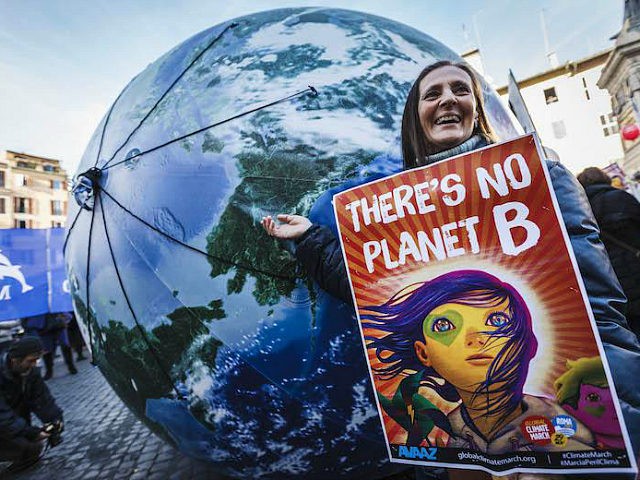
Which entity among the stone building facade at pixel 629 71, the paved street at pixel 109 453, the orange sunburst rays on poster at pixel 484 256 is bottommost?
the paved street at pixel 109 453

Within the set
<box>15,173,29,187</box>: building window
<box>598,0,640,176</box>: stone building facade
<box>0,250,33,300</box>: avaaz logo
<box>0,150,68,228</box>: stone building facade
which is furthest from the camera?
<box>15,173,29,187</box>: building window

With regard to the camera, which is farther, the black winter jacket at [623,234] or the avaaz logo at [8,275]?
the avaaz logo at [8,275]

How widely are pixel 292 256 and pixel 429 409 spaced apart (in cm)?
79

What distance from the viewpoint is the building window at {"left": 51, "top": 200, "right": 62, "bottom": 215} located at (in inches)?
1736

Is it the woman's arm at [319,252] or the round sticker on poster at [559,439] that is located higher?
the woman's arm at [319,252]

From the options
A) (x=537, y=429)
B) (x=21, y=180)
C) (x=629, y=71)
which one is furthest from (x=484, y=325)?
(x=21, y=180)

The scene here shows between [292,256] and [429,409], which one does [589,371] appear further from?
[292,256]

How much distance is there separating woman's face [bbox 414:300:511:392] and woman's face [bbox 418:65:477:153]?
0.75 metres

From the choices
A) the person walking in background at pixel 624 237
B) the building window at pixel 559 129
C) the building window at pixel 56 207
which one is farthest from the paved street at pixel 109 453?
the building window at pixel 56 207

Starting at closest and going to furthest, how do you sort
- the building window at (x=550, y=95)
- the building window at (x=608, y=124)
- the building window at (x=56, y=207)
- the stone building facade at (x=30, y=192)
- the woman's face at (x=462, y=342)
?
the woman's face at (x=462, y=342), the building window at (x=608, y=124), the building window at (x=550, y=95), the stone building facade at (x=30, y=192), the building window at (x=56, y=207)

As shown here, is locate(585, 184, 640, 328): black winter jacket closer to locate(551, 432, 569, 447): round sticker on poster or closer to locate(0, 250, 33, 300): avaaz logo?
locate(551, 432, 569, 447): round sticker on poster

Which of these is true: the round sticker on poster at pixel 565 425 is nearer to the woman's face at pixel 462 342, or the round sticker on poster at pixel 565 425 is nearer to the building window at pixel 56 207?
the woman's face at pixel 462 342

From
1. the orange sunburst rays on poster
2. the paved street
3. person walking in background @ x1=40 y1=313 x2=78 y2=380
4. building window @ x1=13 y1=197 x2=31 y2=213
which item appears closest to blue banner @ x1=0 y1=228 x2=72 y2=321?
person walking in background @ x1=40 y1=313 x2=78 y2=380

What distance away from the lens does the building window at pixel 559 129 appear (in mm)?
31241
